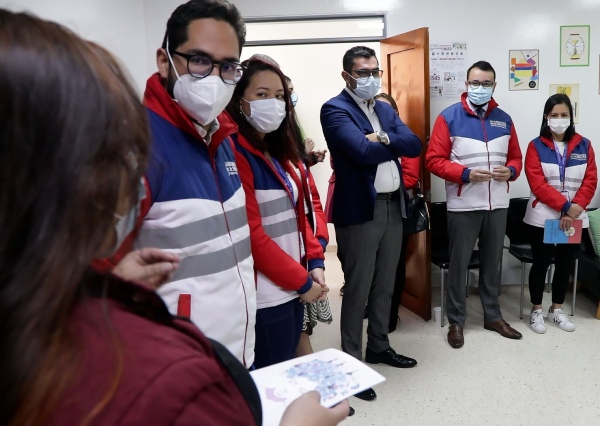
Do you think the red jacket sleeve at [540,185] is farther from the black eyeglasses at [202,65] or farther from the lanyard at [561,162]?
the black eyeglasses at [202,65]

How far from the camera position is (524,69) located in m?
3.87

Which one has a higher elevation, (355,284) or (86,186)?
(86,186)

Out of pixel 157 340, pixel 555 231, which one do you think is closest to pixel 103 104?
pixel 157 340

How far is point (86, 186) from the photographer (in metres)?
0.40

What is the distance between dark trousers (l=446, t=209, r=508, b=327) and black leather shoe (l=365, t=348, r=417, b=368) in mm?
570

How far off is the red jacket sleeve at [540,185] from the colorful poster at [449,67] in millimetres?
873

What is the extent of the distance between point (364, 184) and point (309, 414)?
186 cm

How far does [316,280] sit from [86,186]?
148 cm

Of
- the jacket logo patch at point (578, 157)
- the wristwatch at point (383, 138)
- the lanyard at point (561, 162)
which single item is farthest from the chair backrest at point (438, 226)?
the wristwatch at point (383, 138)

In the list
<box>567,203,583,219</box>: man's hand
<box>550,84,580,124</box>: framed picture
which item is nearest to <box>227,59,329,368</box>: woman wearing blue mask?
<box>567,203,583,219</box>: man's hand

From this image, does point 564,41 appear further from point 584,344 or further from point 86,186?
point 86,186

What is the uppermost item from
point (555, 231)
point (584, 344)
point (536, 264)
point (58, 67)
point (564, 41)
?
point (564, 41)

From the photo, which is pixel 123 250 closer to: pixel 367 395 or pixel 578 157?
pixel 367 395

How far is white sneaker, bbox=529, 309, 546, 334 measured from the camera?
3159 mm
